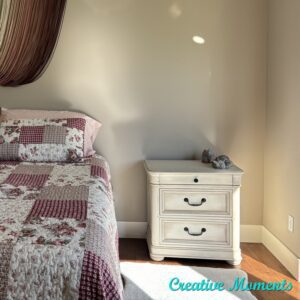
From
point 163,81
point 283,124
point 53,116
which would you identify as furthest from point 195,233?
point 53,116

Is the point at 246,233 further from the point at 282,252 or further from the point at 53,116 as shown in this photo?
the point at 53,116

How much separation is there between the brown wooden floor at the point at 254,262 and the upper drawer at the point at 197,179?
0.58m

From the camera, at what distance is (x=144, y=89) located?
271 centimetres

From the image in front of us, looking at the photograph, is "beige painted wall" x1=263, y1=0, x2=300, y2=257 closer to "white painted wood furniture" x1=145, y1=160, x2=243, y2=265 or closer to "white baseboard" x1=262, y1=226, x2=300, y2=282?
"white baseboard" x1=262, y1=226, x2=300, y2=282

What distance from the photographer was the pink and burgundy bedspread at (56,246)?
917 mm

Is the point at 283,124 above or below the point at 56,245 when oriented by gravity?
above

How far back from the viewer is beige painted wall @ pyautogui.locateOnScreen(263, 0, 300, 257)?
2.16 meters

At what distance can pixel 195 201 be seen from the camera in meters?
2.31

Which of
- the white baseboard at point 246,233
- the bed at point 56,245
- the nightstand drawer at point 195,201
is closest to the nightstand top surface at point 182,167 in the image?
the nightstand drawer at point 195,201

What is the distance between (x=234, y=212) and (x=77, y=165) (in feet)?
3.62

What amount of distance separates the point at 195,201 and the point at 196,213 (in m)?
0.08

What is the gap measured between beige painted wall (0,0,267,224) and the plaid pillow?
17.0 inches

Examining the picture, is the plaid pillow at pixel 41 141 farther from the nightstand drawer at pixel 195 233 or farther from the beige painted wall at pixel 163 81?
the nightstand drawer at pixel 195 233

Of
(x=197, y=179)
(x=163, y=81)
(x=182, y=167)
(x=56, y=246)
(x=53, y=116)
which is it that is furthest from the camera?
(x=163, y=81)
